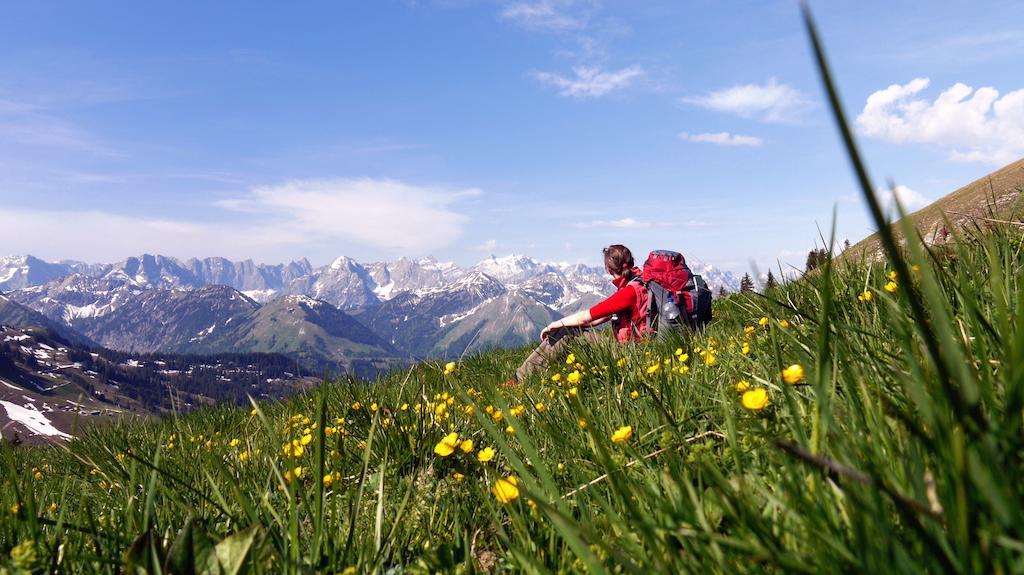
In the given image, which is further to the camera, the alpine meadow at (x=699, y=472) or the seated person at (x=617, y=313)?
the seated person at (x=617, y=313)

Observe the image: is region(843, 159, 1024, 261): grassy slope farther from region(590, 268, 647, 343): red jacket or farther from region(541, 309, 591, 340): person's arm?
region(541, 309, 591, 340): person's arm

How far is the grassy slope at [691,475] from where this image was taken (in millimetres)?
1074

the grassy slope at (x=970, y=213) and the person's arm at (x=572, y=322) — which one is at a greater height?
the grassy slope at (x=970, y=213)

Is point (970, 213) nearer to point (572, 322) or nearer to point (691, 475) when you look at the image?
point (691, 475)

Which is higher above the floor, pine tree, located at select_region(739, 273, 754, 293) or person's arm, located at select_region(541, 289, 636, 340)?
pine tree, located at select_region(739, 273, 754, 293)

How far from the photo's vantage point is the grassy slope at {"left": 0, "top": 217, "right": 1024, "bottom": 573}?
1.07 m

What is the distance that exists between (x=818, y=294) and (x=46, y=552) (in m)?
5.08

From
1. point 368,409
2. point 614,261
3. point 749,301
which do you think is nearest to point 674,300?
point 614,261

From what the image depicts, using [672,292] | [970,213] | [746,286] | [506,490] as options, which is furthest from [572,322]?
[506,490]

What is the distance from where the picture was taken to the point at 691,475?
2215 mm

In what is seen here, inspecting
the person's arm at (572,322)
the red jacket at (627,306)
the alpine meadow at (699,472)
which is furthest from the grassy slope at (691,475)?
the red jacket at (627,306)

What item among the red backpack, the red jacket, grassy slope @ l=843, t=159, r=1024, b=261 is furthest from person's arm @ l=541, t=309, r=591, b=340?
grassy slope @ l=843, t=159, r=1024, b=261

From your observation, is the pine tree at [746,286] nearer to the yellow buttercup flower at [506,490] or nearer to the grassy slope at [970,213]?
the grassy slope at [970,213]

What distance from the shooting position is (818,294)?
15.5ft
